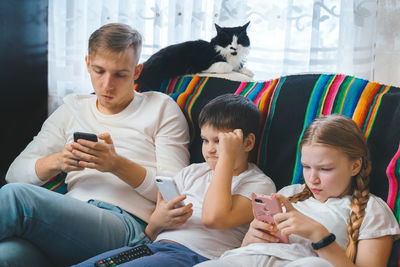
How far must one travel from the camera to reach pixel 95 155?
1449 millimetres

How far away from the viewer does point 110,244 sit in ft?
4.52

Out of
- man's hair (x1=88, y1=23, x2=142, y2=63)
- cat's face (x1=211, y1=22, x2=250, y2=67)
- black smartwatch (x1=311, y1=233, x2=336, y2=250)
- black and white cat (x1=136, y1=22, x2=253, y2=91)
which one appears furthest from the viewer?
cat's face (x1=211, y1=22, x2=250, y2=67)

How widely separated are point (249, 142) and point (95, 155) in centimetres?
48

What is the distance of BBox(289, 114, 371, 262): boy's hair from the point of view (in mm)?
1206


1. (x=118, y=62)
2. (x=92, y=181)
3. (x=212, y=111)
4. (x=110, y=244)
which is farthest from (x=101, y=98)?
(x=110, y=244)

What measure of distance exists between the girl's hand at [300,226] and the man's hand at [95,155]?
57 cm

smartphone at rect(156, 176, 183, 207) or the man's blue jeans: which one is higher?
smartphone at rect(156, 176, 183, 207)

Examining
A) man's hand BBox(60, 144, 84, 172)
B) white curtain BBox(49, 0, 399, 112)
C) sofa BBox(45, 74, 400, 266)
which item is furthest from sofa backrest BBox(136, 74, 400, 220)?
white curtain BBox(49, 0, 399, 112)

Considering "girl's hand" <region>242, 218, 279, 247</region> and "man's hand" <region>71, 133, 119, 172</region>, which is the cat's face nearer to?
"man's hand" <region>71, 133, 119, 172</region>

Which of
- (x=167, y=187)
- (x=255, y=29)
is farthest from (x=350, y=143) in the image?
(x=255, y=29)

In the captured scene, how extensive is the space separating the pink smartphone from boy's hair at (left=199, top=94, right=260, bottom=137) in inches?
13.1

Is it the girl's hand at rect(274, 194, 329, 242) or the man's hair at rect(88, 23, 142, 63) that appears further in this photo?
the man's hair at rect(88, 23, 142, 63)

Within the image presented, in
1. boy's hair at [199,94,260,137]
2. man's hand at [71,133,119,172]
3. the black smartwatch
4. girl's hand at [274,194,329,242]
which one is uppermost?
boy's hair at [199,94,260,137]

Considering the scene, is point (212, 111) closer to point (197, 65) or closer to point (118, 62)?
point (118, 62)
